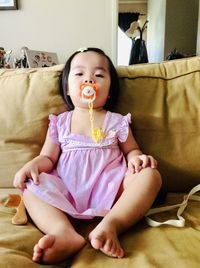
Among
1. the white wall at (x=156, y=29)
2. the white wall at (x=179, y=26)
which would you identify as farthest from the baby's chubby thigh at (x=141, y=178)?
the white wall at (x=156, y=29)

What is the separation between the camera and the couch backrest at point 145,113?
1079 mm

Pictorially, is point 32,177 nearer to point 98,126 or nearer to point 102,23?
point 98,126

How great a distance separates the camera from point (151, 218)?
890 millimetres

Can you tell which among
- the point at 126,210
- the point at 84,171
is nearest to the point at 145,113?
the point at 84,171

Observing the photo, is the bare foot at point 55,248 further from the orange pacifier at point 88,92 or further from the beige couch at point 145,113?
the orange pacifier at point 88,92

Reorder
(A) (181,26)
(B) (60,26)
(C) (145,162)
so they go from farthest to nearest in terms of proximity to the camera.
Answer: (A) (181,26)
(B) (60,26)
(C) (145,162)

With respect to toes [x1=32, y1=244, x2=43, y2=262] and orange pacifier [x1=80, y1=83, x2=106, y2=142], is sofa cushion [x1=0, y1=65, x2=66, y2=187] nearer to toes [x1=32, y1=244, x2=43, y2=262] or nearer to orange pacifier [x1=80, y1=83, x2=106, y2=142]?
orange pacifier [x1=80, y1=83, x2=106, y2=142]

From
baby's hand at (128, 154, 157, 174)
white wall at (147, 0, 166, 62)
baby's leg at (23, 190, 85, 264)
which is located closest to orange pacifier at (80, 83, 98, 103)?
baby's hand at (128, 154, 157, 174)

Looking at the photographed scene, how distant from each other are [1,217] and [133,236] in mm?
360

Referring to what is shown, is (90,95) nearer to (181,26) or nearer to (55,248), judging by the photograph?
(55,248)

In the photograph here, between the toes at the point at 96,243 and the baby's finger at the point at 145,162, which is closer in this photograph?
the toes at the point at 96,243

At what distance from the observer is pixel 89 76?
1.12 meters

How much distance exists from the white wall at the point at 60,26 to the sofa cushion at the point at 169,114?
1.56 m

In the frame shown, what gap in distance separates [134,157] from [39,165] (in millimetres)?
294
